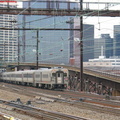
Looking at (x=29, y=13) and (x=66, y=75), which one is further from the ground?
(x=29, y=13)

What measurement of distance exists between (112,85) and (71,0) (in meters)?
12.1

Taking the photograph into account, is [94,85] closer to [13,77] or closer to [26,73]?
[26,73]

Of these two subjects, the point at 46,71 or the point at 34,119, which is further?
the point at 46,71

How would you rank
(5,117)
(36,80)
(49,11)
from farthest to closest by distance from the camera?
(36,80), (49,11), (5,117)

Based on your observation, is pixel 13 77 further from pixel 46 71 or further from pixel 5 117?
pixel 5 117

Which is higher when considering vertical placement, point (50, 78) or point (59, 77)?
point (59, 77)

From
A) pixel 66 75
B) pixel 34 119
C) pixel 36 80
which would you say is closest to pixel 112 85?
pixel 66 75

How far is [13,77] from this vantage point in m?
64.4

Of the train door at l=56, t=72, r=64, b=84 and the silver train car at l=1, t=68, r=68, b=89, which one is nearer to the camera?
the train door at l=56, t=72, r=64, b=84

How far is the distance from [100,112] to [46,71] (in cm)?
2252

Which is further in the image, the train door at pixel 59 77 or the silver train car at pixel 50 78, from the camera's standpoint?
the silver train car at pixel 50 78

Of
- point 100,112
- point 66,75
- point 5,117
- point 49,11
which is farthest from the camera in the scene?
point 66,75

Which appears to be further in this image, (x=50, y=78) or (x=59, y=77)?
(x=50, y=78)

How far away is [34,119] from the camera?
14.1 metres
